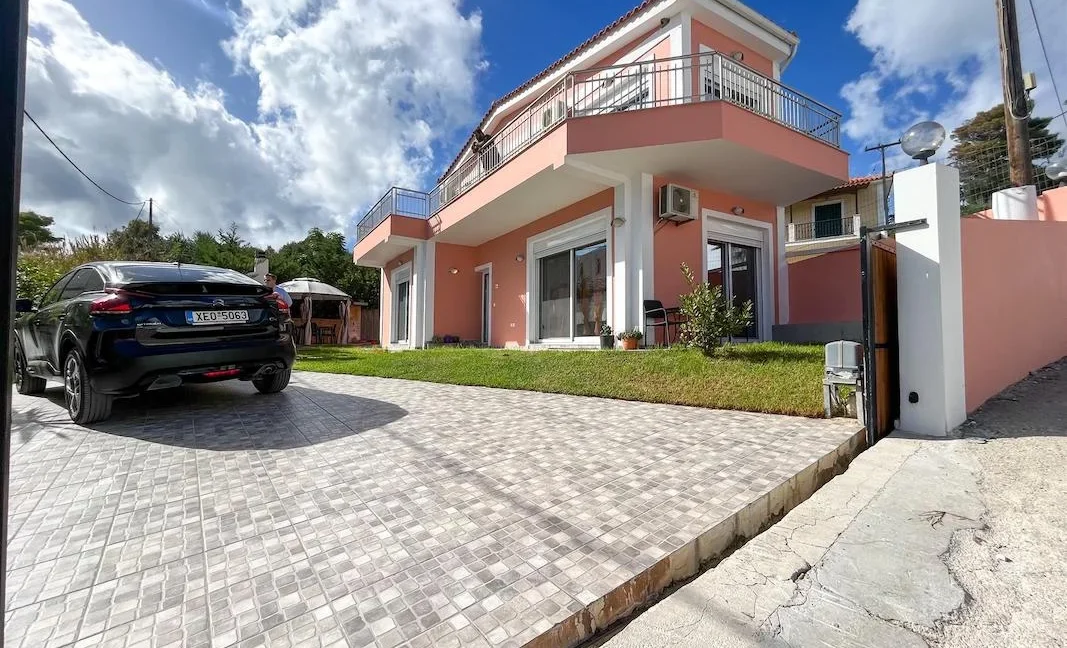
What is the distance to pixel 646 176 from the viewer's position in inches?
316

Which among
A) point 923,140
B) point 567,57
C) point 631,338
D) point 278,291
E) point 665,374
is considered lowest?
point 665,374

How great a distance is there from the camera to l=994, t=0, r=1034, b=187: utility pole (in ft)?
20.9

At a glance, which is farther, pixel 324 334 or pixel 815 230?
pixel 324 334

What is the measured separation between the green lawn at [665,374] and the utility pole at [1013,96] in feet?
14.7

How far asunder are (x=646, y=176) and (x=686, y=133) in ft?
4.34

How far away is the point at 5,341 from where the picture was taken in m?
0.83

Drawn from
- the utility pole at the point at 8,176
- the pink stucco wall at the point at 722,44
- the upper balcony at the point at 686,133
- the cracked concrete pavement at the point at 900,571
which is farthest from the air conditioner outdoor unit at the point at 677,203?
the utility pole at the point at 8,176

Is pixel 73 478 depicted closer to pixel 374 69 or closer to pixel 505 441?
pixel 505 441

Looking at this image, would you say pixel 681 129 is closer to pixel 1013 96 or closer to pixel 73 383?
pixel 1013 96

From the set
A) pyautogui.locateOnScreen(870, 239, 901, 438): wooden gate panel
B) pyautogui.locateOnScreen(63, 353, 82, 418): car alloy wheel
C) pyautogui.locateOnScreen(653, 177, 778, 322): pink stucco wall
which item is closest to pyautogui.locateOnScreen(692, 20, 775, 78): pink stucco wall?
pyautogui.locateOnScreen(653, 177, 778, 322): pink stucco wall

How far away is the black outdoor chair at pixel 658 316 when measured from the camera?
771cm

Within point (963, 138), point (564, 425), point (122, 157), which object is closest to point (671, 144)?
point (564, 425)

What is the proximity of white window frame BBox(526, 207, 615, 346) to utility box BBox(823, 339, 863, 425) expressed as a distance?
4787mm

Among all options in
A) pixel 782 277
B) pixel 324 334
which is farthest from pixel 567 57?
pixel 324 334
